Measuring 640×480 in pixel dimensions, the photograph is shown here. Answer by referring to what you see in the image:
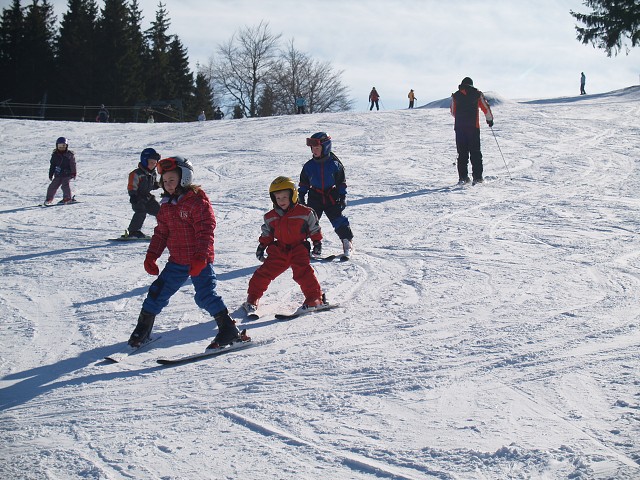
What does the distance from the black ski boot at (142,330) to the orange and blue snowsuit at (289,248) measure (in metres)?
1.14

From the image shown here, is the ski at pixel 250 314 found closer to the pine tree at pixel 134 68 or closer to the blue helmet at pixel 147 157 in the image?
the blue helmet at pixel 147 157

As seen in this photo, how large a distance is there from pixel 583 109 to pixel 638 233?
1786cm

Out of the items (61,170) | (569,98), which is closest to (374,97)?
(569,98)

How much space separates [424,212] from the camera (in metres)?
10.8

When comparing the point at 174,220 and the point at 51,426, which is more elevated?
the point at 174,220

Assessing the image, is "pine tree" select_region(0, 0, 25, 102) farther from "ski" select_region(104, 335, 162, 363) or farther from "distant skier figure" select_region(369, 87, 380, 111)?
"ski" select_region(104, 335, 162, 363)

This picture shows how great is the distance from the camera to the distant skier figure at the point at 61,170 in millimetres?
12578

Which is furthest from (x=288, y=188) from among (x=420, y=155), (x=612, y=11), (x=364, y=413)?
(x=612, y=11)

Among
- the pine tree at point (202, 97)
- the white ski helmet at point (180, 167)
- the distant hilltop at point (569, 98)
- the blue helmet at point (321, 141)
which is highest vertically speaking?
the pine tree at point (202, 97)

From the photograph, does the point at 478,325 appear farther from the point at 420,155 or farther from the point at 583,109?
the point at 583,109

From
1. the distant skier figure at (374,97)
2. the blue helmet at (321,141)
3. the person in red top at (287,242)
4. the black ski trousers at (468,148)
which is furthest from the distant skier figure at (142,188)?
the distant skier figure at (374,97)

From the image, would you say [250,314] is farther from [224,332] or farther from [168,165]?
[168,165]

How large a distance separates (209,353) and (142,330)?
2.08ft

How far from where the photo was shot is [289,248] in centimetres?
610
